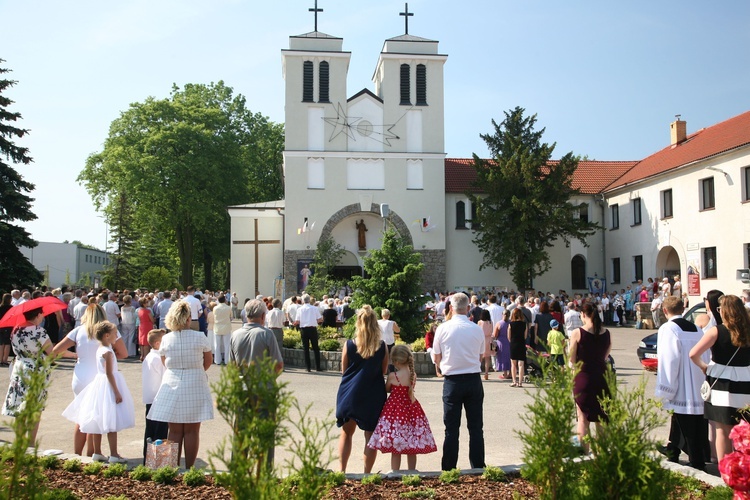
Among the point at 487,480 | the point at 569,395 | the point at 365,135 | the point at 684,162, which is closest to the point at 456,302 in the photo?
the point at 487,480

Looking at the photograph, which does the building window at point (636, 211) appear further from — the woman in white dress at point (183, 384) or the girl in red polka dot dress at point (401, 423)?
the woman in white dress at point (183, 384)

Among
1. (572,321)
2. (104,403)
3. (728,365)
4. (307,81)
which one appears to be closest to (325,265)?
(307,81)

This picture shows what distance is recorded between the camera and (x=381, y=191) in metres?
35.5

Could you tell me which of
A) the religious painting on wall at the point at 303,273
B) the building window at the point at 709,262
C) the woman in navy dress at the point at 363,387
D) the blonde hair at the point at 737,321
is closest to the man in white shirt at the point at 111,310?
the woman in navy dress at the point at 363,387

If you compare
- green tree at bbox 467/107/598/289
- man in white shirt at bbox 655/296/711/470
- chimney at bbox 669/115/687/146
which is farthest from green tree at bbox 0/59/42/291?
chimney at bbox 669/115/687/146

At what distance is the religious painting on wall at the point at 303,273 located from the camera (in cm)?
3378

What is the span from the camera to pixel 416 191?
35750 mm

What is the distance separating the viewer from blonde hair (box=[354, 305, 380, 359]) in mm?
6652

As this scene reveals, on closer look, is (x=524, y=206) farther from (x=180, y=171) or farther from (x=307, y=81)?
(x=180, y=171)

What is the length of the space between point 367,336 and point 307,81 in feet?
99.9

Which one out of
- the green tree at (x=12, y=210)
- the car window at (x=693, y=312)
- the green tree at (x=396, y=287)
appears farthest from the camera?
the green tree at (x=12, y=210)

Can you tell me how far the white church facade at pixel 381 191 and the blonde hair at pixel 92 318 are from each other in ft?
83.6

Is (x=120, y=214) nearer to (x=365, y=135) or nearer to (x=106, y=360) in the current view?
(x=365, y=135)

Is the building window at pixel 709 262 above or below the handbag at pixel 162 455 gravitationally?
above
